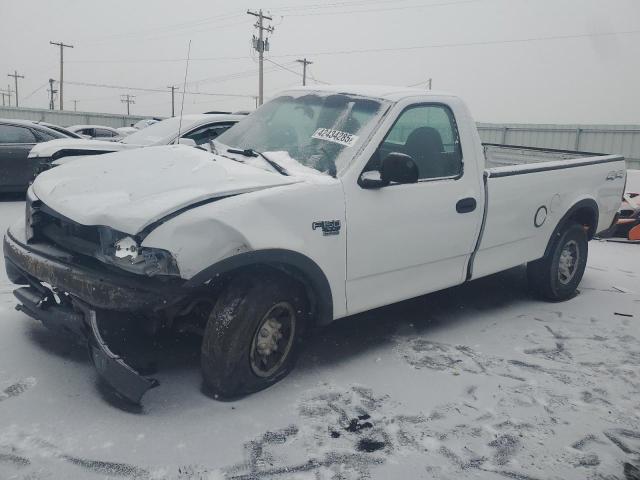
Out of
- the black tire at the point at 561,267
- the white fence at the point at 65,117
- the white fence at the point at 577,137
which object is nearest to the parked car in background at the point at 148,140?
the black tire at the point at 561,267

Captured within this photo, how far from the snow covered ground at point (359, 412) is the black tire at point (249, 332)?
0.13m

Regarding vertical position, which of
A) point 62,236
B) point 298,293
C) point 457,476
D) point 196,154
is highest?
point 196,154

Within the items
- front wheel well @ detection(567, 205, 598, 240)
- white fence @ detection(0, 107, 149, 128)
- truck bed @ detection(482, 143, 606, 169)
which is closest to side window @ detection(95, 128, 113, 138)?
truck bed @ detection(482, 143, 606, 169)

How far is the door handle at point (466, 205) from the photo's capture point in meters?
4.35

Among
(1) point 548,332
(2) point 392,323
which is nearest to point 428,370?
(2) point 392,323

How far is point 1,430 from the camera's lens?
9.65 feet

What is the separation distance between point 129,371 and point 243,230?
2.94 feet

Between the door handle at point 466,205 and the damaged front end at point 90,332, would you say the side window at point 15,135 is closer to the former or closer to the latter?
the damaged front end at point 90,332

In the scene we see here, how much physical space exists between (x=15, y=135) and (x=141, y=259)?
27.7 ft

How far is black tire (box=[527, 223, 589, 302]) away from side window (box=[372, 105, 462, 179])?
5.77 ft

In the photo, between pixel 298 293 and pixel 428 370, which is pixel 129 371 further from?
pixel 428 370

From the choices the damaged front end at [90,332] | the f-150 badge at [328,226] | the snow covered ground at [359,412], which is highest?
the f-150 badge at [328,226]

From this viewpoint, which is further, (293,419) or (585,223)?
(585,223)

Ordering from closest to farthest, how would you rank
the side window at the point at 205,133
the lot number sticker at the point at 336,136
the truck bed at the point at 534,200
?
the lot number sticker at the point at 336,136, the truck bed at the point at 534,200, the side window at the point at 205,133
